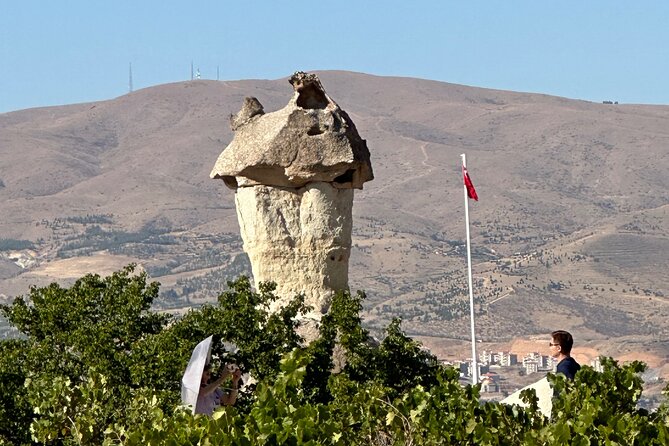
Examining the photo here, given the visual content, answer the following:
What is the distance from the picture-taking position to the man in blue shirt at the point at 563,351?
53.6 ft

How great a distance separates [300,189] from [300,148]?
64 cm

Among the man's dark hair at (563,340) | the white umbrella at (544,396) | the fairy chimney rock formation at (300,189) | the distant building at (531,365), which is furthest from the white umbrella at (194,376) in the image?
the distant building at (531,365)

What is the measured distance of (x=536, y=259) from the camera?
7274 inches

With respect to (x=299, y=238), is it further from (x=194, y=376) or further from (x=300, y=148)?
(x=194, y=376)

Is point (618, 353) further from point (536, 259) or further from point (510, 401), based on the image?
point (510, 401)

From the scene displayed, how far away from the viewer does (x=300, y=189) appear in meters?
25.2

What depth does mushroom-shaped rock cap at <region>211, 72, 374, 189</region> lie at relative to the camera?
→ 24906mm

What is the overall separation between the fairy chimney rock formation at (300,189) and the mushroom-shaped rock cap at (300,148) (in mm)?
14

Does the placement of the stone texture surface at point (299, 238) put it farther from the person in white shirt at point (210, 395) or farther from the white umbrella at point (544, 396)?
the person in white shirt at point (210, 395)

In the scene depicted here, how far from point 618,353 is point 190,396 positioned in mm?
104970

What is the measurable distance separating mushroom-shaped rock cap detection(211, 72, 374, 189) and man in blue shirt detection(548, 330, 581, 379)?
8.61 meters

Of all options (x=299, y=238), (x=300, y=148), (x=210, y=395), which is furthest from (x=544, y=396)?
(x=300, y=148)

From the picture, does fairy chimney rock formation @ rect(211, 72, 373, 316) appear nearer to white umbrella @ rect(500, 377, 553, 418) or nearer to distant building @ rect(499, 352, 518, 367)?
white umbrella @ rect(500, 377, 553, 418)

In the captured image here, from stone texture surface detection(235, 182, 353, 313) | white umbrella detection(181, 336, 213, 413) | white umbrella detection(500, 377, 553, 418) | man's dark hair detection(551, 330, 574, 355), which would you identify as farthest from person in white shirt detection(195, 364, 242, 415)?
stone texture surface detection(235, 182, 353, 313)
